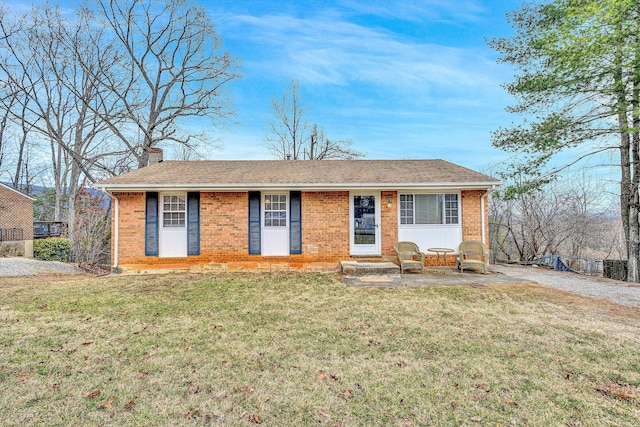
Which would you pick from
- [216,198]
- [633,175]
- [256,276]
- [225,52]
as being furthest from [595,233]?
[225,52]

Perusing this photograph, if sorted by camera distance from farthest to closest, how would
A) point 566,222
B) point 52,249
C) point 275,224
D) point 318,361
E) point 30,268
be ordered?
point 52,249 < point 566,222 < point 30,268 < point 275,224 < point 318,361

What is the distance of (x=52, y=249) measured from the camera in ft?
54.1

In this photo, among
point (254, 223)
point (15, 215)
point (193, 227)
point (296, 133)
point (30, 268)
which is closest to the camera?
point (193, 227)

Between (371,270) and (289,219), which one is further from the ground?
(289,219)

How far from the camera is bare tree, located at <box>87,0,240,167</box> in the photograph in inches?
751

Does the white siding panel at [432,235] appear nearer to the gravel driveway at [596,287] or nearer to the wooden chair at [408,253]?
the wooden chair at [408,253]

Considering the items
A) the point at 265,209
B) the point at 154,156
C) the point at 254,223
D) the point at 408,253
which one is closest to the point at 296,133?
the point at 154,156

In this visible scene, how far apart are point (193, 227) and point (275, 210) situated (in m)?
2.63

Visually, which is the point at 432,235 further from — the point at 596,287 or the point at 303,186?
the point at 303,186

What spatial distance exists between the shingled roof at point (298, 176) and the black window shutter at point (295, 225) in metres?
0.47

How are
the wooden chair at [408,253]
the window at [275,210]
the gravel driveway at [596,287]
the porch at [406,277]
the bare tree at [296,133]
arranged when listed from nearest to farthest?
the gravel driveway at [596,287] → the porch at [406,277] → the wooden chair at [408,253] → the window at [275,210] → the bare tree at [296,133]

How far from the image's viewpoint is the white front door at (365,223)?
10.1 metres

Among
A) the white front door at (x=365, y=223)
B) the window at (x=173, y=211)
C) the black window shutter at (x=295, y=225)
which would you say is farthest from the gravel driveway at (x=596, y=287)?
the window at (x=173, y=211)

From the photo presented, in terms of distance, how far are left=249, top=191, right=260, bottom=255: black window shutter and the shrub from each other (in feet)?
43.4
